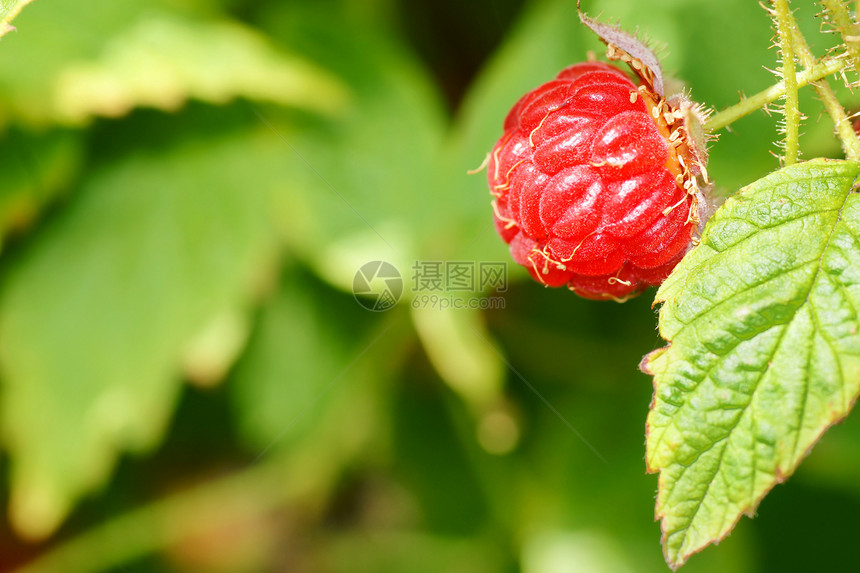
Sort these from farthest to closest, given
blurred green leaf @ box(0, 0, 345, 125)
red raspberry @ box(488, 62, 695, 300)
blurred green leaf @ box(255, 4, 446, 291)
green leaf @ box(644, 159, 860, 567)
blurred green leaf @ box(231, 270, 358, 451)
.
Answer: blurred green leaf @ box(231, 270, 358, 451) < blurred green leaf @ box(255, 4, 446, 291) < blurred green leaf @ box(0, 0, 345, 125) < red raspberry @ box(488, 62, 695, 300) < green leaf @ box(644, 159, 860, 567)

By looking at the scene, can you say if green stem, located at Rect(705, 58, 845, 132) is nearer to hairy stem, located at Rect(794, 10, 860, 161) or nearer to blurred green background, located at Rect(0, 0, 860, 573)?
hairy stem, located at Rect(794, 10, 860, 161)

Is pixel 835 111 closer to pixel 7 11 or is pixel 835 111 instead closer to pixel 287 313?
pixel 7 11

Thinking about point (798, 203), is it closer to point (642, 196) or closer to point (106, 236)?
point (642, 196)

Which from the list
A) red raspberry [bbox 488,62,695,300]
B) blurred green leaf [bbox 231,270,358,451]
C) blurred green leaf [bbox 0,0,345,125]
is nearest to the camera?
red raspberry [bbox 488,62,695,300]

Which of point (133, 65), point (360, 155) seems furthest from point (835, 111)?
point (133, 65)

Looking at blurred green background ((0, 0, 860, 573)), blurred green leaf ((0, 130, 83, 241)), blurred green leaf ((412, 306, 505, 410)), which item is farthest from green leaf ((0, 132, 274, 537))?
blurred green leaf ((412, 306, 505, 410))

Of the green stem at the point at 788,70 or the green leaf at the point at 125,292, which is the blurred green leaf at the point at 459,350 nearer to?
the green leaf at the point at 125,292
